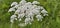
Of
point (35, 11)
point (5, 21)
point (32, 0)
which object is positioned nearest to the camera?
point (35, 11)

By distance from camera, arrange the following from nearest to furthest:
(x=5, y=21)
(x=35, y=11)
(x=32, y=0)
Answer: (x=35, y=11) < (x=5, y=21) < (x=32, y=0)

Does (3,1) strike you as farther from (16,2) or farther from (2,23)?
(2,23)

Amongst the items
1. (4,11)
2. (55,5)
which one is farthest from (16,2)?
(55,5)

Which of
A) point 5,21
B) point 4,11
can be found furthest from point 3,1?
point 5,21

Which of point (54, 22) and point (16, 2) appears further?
point (16, 2)

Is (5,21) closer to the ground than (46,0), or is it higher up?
closer to the ground

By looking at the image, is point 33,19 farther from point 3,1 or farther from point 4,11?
point 3,1

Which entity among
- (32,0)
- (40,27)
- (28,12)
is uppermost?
(32,0)
